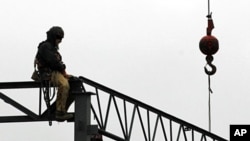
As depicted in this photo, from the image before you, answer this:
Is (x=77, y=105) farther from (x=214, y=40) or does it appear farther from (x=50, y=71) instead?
(x=214, y=40)

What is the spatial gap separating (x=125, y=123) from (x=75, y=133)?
2.01 m

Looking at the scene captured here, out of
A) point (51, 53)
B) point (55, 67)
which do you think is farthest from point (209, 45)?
point (51, 53)

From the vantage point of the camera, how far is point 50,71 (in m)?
21.6

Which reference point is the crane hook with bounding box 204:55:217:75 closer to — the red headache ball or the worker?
the red headache ball

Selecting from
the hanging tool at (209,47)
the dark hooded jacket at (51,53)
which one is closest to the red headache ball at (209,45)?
the hanging tool at (209,47)

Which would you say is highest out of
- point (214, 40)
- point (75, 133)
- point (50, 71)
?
point (214, 40)

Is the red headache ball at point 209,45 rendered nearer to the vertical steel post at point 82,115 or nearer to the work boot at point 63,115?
the vertical steel post at point 82,115

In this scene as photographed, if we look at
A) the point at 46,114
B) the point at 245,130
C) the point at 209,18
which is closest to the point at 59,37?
the point at 46,114

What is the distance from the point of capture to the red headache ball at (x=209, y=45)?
28.4 metres

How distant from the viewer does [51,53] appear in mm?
21266

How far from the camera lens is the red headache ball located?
1117 inches

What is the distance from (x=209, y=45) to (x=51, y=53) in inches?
329

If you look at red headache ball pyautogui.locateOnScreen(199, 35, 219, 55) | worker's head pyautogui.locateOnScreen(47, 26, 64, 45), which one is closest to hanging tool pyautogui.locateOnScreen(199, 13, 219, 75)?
red headache ball pyautogui.locateOnScreen(199, 35, 219, 55)

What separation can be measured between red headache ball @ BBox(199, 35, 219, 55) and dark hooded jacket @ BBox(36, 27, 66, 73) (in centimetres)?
788
